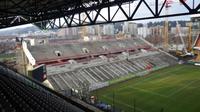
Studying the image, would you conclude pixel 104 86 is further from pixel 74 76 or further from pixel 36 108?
pixel 36 108

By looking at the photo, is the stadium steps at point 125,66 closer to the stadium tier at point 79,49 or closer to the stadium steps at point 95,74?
the stadium tier at point 79,49

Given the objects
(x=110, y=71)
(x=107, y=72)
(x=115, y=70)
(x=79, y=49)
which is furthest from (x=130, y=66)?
(x=79, y=49)

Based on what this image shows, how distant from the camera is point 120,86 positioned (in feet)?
97.7

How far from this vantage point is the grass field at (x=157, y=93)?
881 inches

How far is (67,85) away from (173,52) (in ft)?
107

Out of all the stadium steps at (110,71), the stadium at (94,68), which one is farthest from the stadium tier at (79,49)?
the stadium steps at (110,71)

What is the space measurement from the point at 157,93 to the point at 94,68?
38.0 feet

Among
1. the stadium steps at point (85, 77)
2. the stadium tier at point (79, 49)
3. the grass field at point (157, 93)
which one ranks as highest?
the stadium tier at point (79, 49)

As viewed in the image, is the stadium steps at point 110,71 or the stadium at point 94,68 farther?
the stadium steps at point 110,71

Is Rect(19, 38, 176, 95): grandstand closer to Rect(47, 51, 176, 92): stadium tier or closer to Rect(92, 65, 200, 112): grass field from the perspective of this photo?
Rect(47, 51, 176, 92): stadium tier

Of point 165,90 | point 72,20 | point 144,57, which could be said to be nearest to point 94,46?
point 144,57

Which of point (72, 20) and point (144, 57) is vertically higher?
point (72, 20)

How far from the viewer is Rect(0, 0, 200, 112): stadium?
1219 cm

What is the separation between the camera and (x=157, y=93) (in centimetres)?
2666
